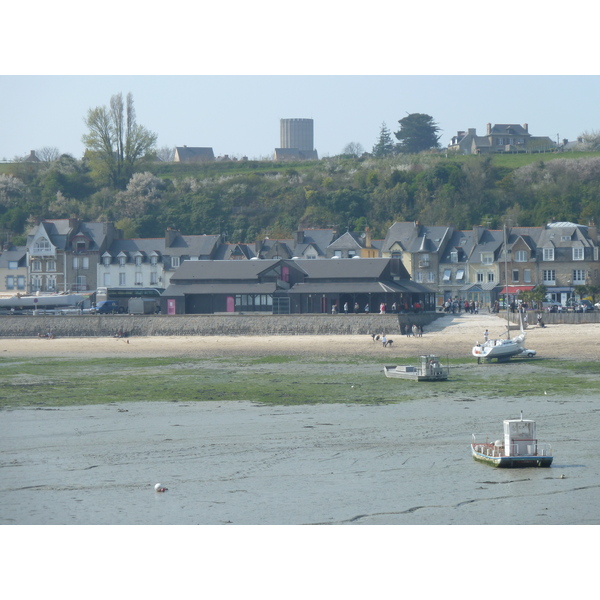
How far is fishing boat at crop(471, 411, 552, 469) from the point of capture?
21.2 m

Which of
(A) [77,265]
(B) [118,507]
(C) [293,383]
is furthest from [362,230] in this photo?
(B) [118,507]

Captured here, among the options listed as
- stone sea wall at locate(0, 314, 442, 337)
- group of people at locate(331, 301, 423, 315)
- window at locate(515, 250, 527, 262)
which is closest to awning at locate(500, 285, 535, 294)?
window at locate(515, 250, 527, 262)

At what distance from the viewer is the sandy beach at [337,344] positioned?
43.4m

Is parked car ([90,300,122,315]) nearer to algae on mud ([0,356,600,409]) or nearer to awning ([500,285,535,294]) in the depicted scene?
algae on mud ([0,356,600,409])

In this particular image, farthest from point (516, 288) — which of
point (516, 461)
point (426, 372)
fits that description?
point (516, 461)

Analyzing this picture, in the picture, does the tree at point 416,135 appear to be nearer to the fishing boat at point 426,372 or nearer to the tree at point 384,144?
the tree at point 384,144

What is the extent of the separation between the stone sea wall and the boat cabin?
28.5m

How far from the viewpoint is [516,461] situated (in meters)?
21.3

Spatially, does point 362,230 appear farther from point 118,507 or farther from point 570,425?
point 118,507

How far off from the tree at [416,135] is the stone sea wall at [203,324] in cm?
5795

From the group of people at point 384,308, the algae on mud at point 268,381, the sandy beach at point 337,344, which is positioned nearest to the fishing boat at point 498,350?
the algae on mud at point 268,381

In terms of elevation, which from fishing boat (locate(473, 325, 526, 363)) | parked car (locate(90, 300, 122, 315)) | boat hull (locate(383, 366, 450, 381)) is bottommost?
boat hull (locate(383, 366, 450, 381))

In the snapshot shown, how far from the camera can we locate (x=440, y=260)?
7094 centimetres

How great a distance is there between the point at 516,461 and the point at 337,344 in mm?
25411
